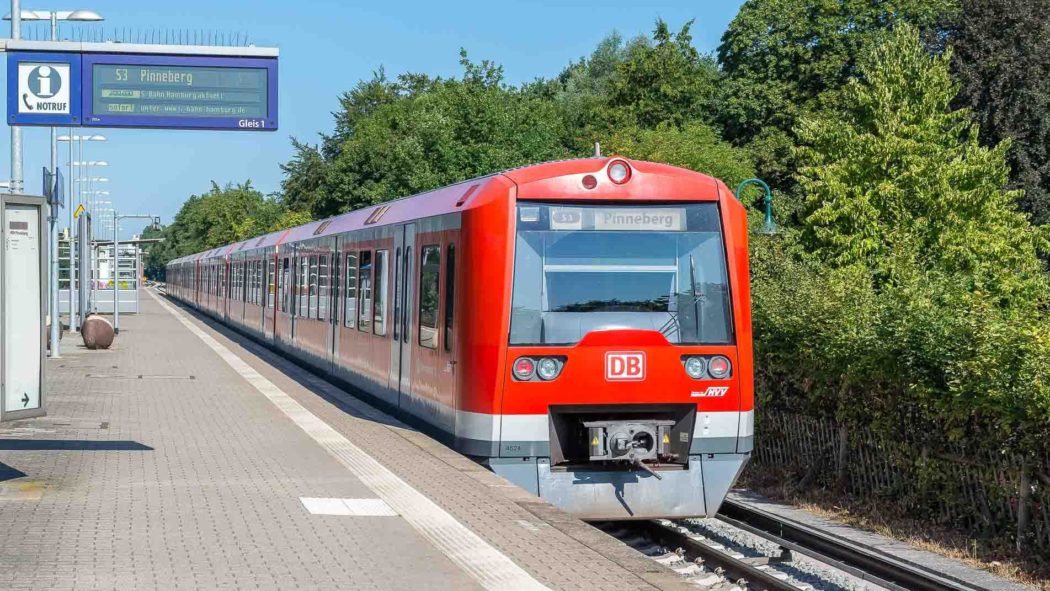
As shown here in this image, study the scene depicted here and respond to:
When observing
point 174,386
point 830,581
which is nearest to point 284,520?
point 830,581

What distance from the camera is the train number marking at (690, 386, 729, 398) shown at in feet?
37.6

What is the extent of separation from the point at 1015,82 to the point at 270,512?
38.7m

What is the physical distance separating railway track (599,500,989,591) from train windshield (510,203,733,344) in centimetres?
173

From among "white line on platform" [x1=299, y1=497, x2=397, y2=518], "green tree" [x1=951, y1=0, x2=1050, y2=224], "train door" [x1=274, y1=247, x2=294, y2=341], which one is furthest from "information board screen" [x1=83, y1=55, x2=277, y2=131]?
"green tree" [x1=951, y1=0, x2=1050, y2=224]

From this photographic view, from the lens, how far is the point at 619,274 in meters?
11.4

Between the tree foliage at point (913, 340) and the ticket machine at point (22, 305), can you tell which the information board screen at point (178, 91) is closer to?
the ticket machine at point (22, 305)

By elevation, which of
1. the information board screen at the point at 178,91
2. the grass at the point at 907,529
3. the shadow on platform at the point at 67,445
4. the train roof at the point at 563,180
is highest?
the information board screen at the point at 178,91

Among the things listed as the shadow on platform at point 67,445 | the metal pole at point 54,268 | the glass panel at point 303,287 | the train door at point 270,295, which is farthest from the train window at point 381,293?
the train door at point 270,295

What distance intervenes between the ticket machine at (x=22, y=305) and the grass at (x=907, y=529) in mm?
7401

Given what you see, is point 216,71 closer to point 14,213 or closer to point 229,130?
point 229,130

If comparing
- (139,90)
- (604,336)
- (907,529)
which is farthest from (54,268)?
(907,529)

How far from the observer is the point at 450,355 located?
12281 mm

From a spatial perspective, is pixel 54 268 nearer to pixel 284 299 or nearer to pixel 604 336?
pixel 284 299

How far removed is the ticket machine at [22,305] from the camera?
34.4 feet
